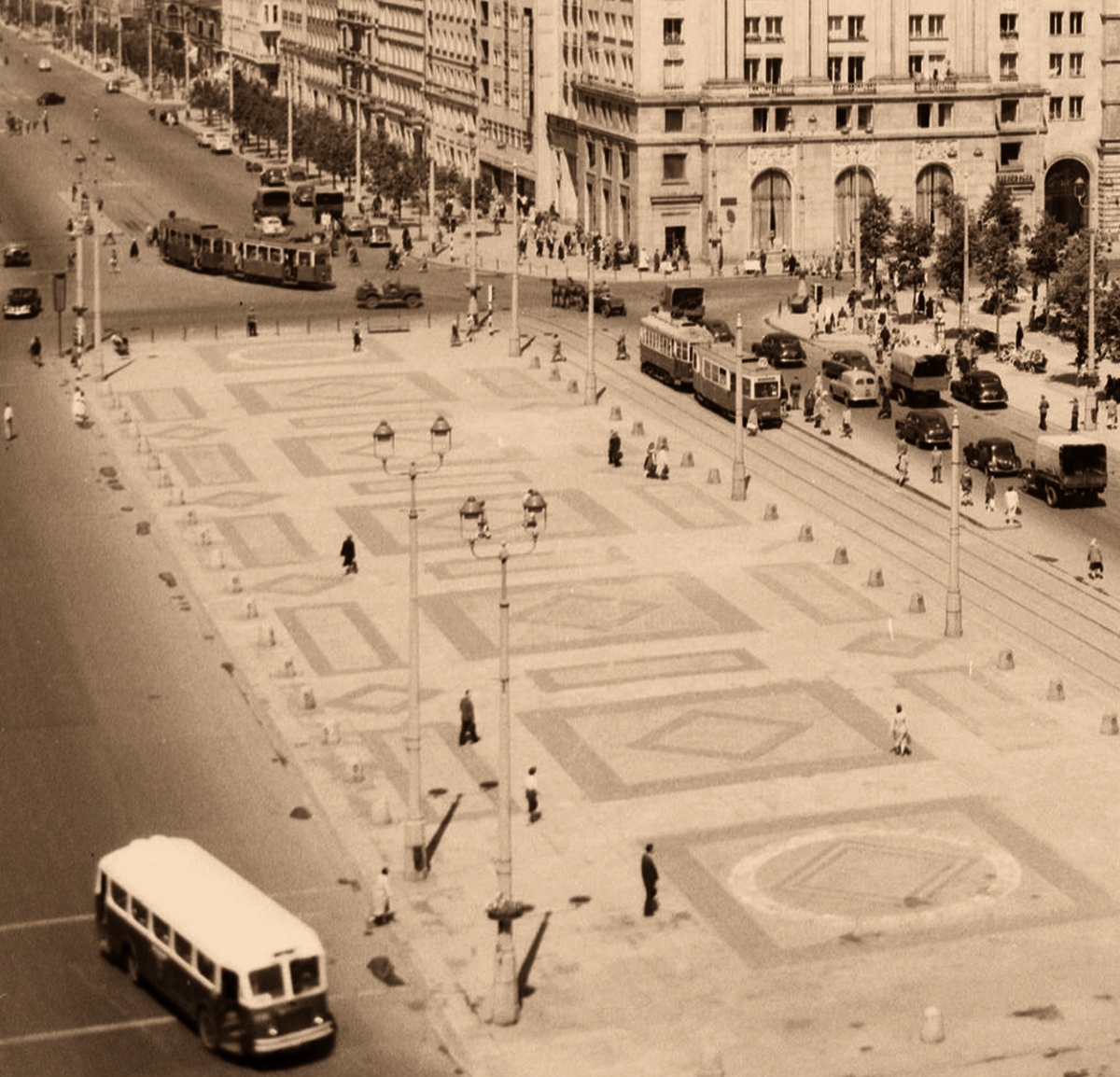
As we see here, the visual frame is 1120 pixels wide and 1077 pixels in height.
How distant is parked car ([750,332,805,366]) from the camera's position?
132500 mm

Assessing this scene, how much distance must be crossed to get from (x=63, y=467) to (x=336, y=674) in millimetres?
33193

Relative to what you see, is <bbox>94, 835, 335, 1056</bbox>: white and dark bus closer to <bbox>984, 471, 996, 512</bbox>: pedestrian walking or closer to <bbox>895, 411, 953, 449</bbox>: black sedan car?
<bbox>984, 471, 996, 512</bbox>: pedestrian walking

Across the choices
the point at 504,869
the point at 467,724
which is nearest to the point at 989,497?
the point at 467,724

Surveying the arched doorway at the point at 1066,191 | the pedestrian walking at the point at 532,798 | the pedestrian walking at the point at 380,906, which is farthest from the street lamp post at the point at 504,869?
the arched doorway at the point at 1066,191

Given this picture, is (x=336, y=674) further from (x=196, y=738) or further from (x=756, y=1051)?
(x=756, y=1051)

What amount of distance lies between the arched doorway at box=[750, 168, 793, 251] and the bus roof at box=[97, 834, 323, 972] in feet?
403

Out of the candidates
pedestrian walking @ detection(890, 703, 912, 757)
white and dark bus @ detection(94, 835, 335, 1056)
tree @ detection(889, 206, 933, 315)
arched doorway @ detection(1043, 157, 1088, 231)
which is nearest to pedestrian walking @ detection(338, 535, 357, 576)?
pedestrian walking @ detection(890, 703, 912, 757)

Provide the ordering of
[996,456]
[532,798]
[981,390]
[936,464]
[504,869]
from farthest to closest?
1. [981,390]
2. [936,464]
3. [996,456]
4. [532,798]
5. [504,869]

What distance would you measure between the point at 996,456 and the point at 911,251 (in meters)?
44.1

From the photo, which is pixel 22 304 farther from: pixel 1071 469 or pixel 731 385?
pixel 1071 469

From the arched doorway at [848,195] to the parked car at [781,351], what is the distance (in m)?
42.2

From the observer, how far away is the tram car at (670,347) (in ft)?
405

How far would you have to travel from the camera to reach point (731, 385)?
116562 mm

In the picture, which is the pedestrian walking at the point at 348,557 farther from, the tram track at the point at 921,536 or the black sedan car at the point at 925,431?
the black sedan car at the point at 925,431
